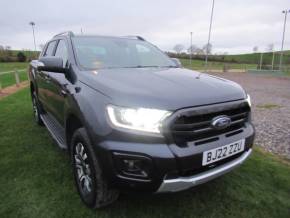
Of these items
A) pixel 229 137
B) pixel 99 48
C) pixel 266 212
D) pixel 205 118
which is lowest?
pixel 266 212

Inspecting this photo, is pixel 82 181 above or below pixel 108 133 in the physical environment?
below

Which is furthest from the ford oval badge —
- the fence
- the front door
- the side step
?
the fence

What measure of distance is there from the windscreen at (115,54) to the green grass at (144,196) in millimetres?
1470

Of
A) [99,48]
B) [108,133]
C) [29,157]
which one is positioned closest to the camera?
[108,133]

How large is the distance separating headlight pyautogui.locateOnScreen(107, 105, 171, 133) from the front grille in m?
0.11

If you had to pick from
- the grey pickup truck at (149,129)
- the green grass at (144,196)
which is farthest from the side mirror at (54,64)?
the green grass at (144,196)

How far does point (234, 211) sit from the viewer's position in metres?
2.51

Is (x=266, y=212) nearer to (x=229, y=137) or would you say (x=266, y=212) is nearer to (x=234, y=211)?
(x=234, y=211)

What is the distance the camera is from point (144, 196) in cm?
271

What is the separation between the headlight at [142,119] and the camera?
1936mm

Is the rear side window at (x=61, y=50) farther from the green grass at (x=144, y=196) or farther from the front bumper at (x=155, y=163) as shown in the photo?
the front bumper at (x=155, y=163)

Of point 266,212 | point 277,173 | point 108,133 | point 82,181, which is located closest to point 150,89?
point 108,133

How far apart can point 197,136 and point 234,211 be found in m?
1.04

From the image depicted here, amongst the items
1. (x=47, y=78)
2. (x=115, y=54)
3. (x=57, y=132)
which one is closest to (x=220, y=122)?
(x=115, y=54)
